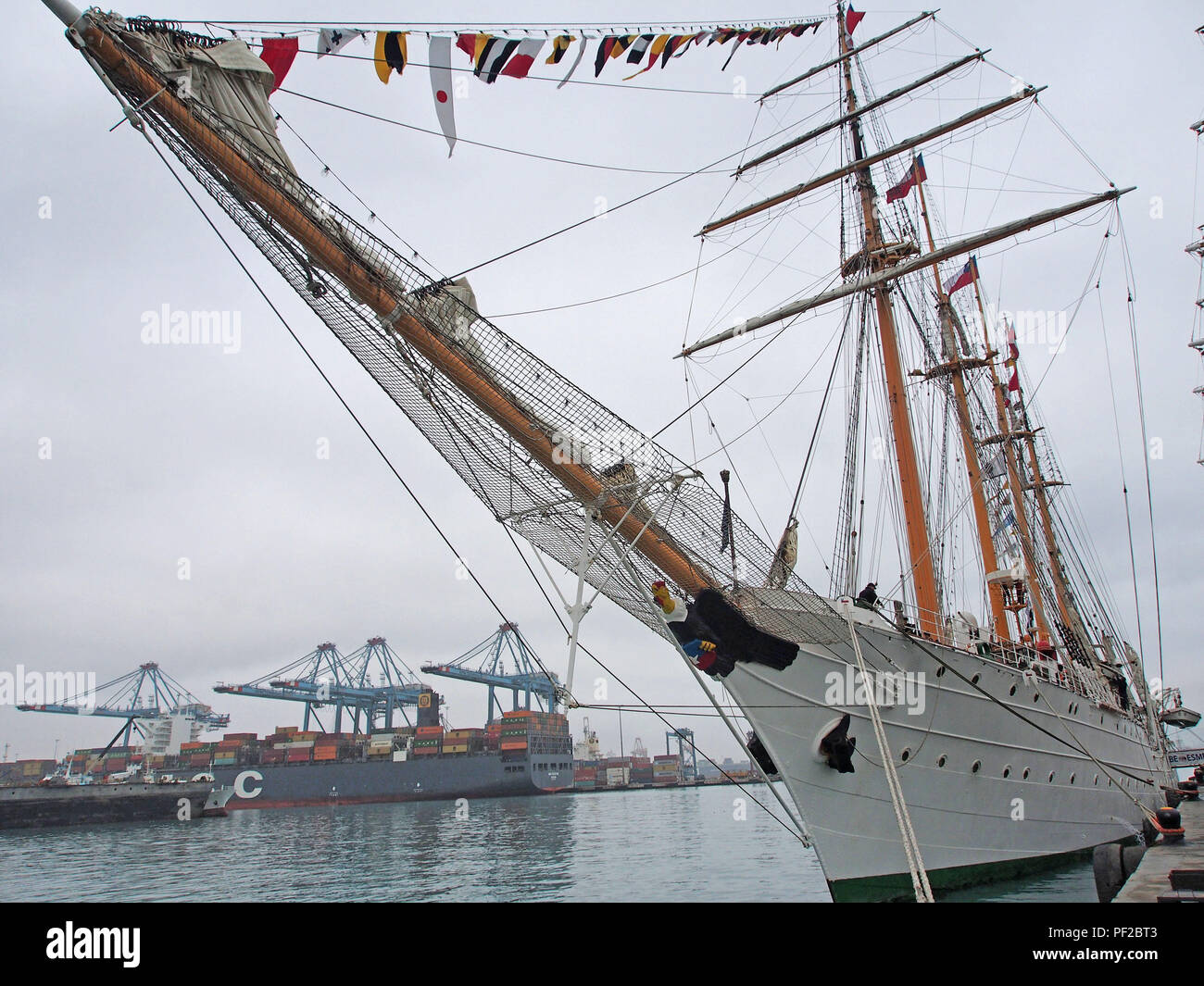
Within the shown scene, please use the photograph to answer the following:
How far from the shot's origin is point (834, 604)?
1177 cm

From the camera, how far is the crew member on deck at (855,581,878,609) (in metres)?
12.3

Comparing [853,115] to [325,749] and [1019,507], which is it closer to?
[1019,507]

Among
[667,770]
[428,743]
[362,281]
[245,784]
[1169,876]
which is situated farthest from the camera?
[667,770]

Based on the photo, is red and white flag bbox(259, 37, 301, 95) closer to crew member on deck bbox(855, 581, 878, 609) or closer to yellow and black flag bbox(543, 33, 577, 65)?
yellow and black flag bbox(543, 33, 577, 65)

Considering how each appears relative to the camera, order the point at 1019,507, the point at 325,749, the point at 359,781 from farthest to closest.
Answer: the point at 325,749
the point at 359,781
the point at 1019,507

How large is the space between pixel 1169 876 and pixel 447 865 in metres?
21.9

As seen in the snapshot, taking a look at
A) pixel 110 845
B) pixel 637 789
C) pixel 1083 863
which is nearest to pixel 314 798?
pixel 110 845

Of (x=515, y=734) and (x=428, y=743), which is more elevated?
(x=515, y=734)

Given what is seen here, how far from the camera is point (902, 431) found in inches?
648

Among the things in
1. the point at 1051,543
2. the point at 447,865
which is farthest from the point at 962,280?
the point at 447,865

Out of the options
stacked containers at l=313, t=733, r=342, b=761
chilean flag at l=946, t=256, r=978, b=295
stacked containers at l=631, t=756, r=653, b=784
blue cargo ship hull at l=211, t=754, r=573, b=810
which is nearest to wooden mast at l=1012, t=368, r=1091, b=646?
chilean flag at l=946, t=256, r=978, b=295

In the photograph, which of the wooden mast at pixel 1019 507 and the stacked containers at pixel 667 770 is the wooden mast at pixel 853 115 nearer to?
the wooden mast at pixel 1019 507

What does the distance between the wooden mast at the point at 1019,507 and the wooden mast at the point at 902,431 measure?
448 centimetres

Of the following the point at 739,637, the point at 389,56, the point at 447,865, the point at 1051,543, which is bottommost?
the point at 447,865
